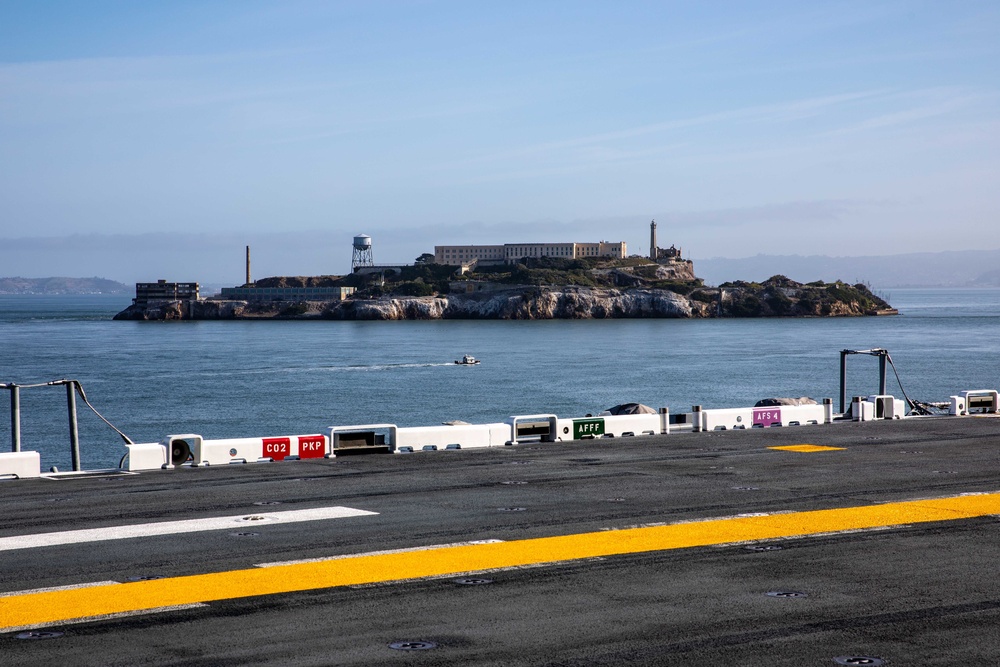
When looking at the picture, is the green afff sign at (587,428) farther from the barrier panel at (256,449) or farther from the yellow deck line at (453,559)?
the yellow deck line at (453,559)

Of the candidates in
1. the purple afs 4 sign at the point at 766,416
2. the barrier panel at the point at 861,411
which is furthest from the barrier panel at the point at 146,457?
the barrier panel at the point at 861,411

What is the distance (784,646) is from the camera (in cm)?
972

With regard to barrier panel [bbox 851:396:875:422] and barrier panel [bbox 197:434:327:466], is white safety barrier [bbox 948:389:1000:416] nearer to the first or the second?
barrier panel [bbox 851:396:875:422]

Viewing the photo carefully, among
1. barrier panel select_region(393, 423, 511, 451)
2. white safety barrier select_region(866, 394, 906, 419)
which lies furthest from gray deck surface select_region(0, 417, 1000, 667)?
white safety barrier select_region(866, 394, 906, 419)

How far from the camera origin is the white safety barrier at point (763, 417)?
28.9m

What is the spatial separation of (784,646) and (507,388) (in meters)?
79.5

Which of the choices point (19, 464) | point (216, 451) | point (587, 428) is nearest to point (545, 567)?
point (216, 451)

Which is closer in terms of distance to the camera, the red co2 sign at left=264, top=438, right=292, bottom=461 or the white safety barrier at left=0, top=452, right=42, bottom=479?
the white safety barrier at left=0, top=452, right=42, bottom=479

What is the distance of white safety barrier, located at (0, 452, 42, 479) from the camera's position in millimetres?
20422

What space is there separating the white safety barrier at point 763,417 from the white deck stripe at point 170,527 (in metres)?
14.3

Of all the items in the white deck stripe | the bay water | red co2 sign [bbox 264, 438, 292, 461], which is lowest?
the bay water

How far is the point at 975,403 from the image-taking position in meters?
33.5

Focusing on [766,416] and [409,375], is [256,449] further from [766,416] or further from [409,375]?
[409,375]

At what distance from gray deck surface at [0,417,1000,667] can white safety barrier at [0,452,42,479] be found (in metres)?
0.43
